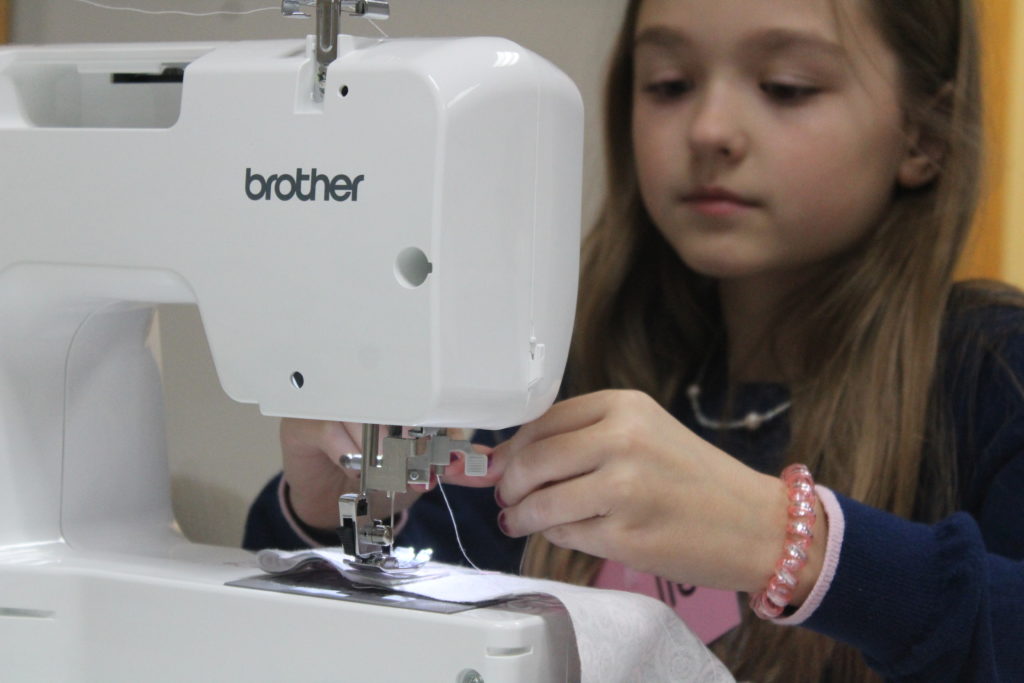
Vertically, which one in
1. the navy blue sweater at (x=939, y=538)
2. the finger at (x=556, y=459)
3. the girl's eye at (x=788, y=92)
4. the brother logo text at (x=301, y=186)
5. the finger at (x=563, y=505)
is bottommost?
the navy blue sweater at (x=939, y=538)

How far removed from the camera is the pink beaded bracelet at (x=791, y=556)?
2.35ft

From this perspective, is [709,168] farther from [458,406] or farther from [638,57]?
[458,406]

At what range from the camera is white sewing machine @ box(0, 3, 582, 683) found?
57 cm

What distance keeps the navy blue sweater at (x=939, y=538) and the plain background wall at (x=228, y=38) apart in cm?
29

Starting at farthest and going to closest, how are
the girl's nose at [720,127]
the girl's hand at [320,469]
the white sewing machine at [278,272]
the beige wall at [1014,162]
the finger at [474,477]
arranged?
the beige wall at [1014,162]
the girl's nose at [720,127]
the girl's hand at [320,469]
the finger at [474,477]
the white sewing machine at [278,272]

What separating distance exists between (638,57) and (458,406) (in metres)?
0.61

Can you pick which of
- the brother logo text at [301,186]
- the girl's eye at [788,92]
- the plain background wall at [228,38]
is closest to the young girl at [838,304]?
the girl's eye at [788,92]

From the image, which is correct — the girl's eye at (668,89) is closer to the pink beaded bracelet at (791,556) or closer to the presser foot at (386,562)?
the pink beaded bracelet at (791,556)

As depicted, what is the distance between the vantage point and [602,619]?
25.0 inches

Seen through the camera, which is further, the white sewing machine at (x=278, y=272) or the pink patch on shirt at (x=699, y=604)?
the pink patch on shirt at (x=699, y=604)

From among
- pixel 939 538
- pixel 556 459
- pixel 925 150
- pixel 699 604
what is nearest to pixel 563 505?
pixel 556 459

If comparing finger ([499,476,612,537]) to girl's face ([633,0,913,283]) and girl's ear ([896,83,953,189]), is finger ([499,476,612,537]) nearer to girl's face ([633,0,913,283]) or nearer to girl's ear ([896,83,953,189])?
girl's face ([633,0,913,283])

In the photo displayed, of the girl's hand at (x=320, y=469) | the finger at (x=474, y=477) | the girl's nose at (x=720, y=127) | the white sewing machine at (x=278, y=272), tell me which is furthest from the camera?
A: the girl's nose at (x=720, y=127)

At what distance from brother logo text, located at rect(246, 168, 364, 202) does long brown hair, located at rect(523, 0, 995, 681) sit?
59 centimetres
